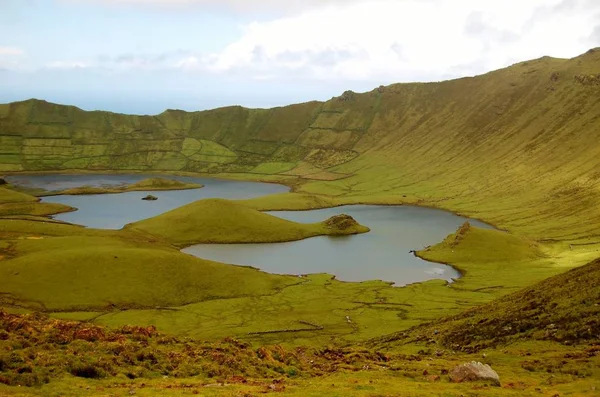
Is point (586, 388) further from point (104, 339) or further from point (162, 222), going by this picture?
point (162, 222)

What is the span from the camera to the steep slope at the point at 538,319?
51.8 metres

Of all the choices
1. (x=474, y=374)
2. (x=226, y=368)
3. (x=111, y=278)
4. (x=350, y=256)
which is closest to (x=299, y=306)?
(x=111, y=278)

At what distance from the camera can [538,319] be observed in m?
56.6

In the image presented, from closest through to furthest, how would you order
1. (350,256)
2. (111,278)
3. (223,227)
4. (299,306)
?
(299,306) → (111,278) → (350,256) → (223,227)

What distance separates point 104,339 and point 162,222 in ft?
424

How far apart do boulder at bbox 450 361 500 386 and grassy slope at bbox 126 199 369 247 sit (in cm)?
12557

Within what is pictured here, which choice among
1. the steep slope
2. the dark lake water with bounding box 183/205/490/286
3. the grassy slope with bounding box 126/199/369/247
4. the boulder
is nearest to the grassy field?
the steep slope

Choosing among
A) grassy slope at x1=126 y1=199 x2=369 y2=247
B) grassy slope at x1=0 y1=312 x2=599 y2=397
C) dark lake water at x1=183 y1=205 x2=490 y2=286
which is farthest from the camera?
grassy slope at x1=126 y1=199 x2=369 y2=247

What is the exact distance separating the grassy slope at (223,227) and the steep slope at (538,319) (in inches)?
3982

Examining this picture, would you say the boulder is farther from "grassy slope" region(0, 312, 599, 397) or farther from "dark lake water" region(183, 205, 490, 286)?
"dark lake water" region(183, 205, 490, 286)

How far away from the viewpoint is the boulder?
1583 inches

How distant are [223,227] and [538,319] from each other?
12450cm

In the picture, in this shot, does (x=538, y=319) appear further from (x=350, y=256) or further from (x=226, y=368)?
(x=350, y=256)

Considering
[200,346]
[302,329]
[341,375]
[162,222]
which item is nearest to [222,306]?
[302,329]
